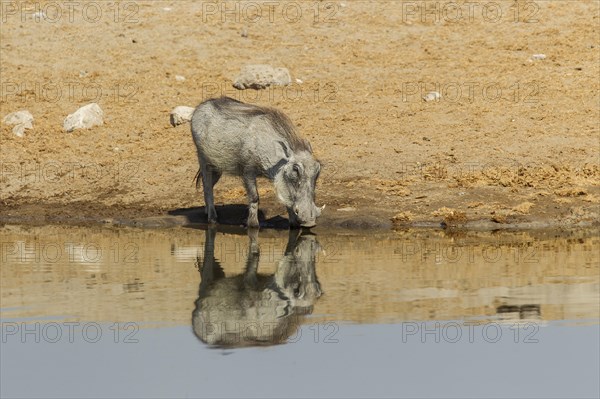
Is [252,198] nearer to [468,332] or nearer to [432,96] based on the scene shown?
[432,96]

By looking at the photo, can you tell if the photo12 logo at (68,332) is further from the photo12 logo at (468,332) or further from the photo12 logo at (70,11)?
the photo12 logo at (70,11)

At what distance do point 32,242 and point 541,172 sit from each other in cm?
714

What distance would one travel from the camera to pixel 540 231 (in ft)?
53.7

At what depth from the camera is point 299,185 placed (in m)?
16.6

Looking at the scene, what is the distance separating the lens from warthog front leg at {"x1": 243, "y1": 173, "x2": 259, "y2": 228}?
55.7 feet

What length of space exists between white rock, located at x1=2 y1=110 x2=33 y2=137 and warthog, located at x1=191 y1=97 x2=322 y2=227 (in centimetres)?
535

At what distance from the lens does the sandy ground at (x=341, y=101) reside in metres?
18.2

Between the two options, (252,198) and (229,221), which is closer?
(252,198)

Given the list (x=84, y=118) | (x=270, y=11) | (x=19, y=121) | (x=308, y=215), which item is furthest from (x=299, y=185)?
(x=270, y=11)

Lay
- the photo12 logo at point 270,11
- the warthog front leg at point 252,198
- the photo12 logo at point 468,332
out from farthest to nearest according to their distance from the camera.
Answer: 1. the photo12 logo at point 270,11
2. the warthog front leg at point 252,198
3. the photo12 logo at point 468,332

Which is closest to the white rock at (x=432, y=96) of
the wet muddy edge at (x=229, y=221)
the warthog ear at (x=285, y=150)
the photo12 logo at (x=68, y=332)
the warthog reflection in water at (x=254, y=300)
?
the wet muddy edge at (x=229, y=221)

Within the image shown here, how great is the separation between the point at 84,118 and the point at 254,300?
1033cm

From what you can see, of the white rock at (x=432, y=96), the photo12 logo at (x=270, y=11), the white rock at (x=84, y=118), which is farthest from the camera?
the photo12 logo at (x=270, y=11)

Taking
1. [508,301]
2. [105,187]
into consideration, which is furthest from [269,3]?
[508,301]
